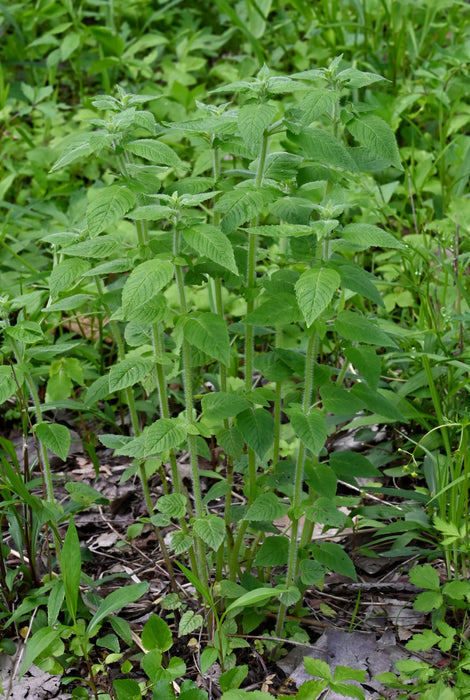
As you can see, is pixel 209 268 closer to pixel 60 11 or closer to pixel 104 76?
pixel 104 76

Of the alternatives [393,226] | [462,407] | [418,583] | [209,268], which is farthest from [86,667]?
[393,226]

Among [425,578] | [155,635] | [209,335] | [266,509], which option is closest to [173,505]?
[266,509]

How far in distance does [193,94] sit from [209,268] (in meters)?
2.35

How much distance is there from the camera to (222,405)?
1581 millimetres

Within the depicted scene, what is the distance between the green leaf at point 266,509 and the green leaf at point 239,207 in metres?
0.63

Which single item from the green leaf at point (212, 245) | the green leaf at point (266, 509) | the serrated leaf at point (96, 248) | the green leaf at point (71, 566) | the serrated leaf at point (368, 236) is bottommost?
the green leaf at point (71, 566)

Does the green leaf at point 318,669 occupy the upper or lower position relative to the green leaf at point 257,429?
lower

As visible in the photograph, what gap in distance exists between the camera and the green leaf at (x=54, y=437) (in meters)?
1.75

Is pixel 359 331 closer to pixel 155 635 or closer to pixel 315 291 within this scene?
pixel 315 291

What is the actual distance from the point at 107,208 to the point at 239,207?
0.87 ft

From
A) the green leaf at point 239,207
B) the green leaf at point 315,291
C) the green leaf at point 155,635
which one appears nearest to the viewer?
the green leaf at point 315,291

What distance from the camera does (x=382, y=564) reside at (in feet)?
6.81

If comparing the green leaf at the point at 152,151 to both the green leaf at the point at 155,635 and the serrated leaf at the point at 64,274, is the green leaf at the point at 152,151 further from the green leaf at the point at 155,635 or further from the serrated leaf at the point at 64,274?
the green leaf at the point at 155,635

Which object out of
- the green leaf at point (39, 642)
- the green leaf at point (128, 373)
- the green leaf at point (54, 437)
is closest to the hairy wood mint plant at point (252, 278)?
the green leaf at point (128, 373)
